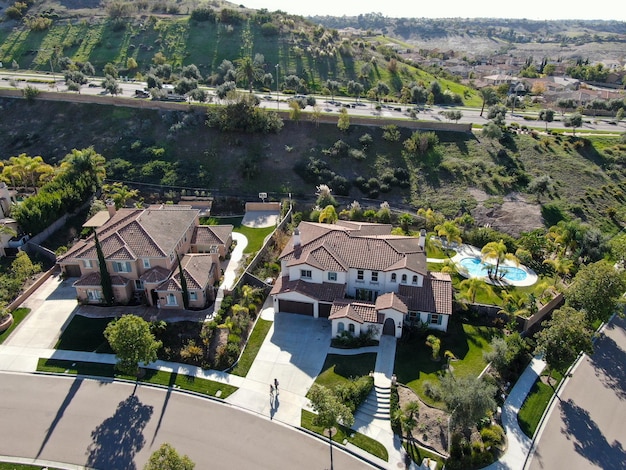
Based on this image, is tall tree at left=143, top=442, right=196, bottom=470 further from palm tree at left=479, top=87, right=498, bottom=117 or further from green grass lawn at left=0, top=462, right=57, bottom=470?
palm tree at left=479, top=87, right=498, bottom=117

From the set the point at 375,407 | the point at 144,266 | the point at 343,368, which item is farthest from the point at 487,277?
the point at 144,266

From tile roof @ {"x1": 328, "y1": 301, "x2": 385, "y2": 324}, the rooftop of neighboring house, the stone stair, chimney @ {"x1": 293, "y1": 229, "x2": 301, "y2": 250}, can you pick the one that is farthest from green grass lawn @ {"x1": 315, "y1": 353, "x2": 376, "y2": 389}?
chimney @ {"x1": 293, "y1": 229, "x2": 301, "y2": 250}

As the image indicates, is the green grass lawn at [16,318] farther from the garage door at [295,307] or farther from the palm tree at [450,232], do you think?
the palm tree at [450,232]

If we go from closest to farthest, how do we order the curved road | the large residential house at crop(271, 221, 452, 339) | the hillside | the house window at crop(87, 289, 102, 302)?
the curved road < the large residential house at crop(271, 221, 452, 339) < the house window at crop(87, 289, 102, 302) < the hillside

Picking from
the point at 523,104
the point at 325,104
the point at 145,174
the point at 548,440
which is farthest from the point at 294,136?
the point at 523,104

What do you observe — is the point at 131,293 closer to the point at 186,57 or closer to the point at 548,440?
the point at 548,440

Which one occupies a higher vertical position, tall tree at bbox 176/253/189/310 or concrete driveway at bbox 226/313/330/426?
tall tree at bbox 176/253/189/310
